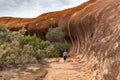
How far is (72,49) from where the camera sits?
4097cm

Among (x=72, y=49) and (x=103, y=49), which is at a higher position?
(x=103, y=49)

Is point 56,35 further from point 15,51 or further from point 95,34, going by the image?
point 95,34

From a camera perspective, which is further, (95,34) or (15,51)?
(15,51)

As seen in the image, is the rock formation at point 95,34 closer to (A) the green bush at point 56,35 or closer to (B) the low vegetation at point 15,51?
(A) the green bush at point 56,35

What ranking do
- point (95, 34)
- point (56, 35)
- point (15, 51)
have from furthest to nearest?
point (56, 35) → point (15, 51) → point (95, 34)

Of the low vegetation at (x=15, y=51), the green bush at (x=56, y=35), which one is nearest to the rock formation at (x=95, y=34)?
the green bush at (x=56, y=35)

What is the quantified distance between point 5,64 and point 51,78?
704 cm

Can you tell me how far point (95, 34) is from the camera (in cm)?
2412

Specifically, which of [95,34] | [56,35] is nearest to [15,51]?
[95,34]

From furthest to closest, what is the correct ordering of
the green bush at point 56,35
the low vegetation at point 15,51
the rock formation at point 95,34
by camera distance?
the green bush at point 56,35 → the low vegetation at point 15,51 → the rock formation at point 95,34

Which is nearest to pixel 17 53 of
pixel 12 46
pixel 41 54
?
pixel 12 46

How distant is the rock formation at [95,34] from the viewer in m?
14.1

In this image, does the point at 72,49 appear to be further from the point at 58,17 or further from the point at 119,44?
the point at 119,44

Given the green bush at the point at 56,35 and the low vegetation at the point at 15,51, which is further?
the green bush at the point at 56,35
